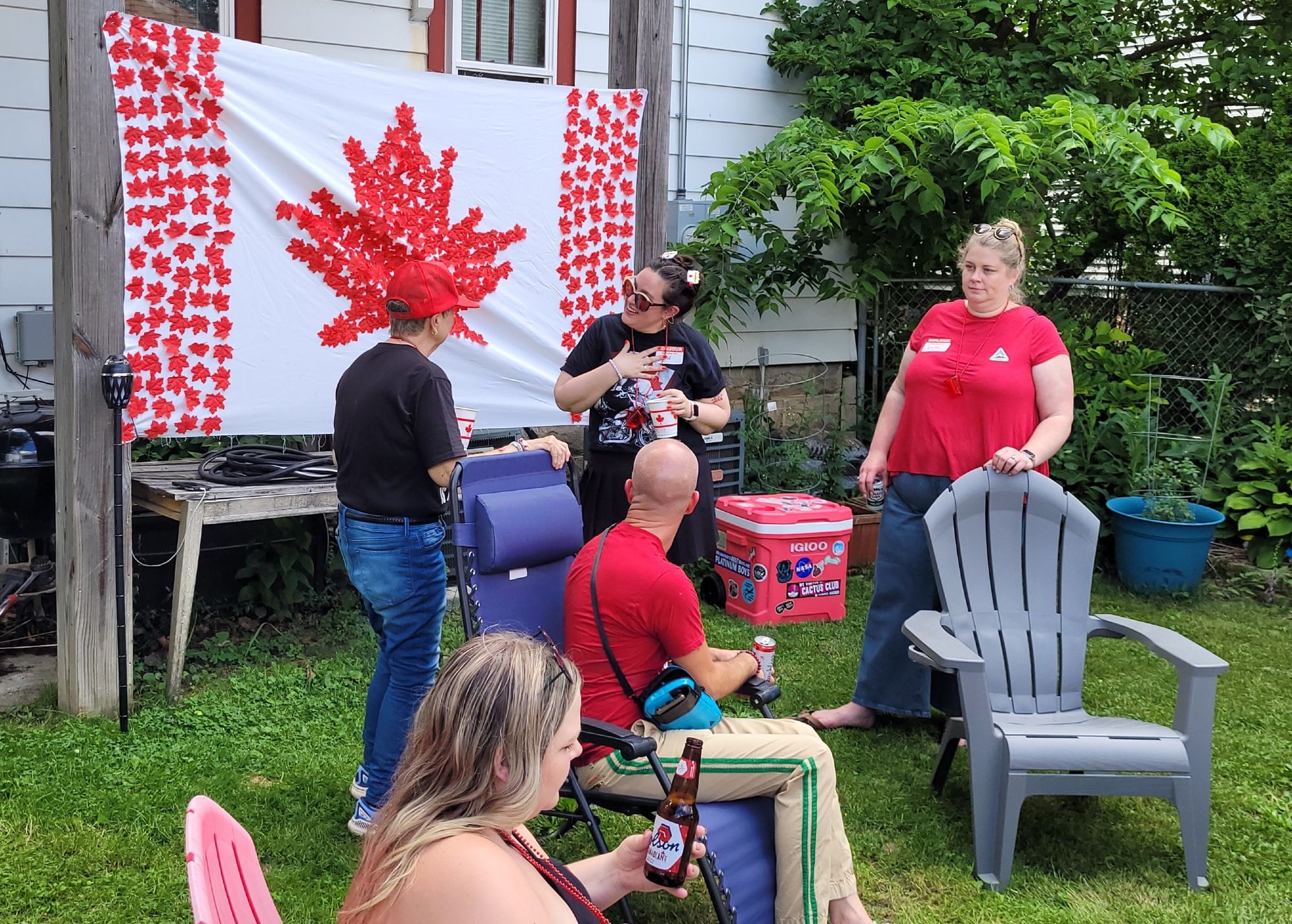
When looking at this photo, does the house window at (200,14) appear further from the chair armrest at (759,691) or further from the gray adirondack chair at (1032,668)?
the chair armrest at (759,691)

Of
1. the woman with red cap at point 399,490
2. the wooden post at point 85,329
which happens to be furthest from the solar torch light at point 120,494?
the woman with red cap at point 399,490

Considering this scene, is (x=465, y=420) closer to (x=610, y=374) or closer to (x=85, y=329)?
(x=610, y=374)

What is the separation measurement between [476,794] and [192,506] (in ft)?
9.69

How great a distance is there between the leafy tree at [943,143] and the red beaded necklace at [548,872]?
4743 mm

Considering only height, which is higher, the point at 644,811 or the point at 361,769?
the point at 644,811

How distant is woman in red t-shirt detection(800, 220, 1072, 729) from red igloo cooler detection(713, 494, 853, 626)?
122cm

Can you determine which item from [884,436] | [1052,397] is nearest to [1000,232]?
[1052,397]

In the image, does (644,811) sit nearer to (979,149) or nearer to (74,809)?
(74,809)

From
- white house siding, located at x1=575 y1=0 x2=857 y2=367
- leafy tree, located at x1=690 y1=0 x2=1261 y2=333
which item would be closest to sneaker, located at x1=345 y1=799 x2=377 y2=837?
leafy tree, located at x1=690 y1=0 x2=1261 y2=333

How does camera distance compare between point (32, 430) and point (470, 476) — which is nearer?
point (470, 476)

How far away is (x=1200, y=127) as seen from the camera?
6348 mm

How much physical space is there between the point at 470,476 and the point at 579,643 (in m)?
0.63

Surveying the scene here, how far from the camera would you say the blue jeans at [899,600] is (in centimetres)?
422

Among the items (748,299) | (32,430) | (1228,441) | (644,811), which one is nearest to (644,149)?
(748,299)
